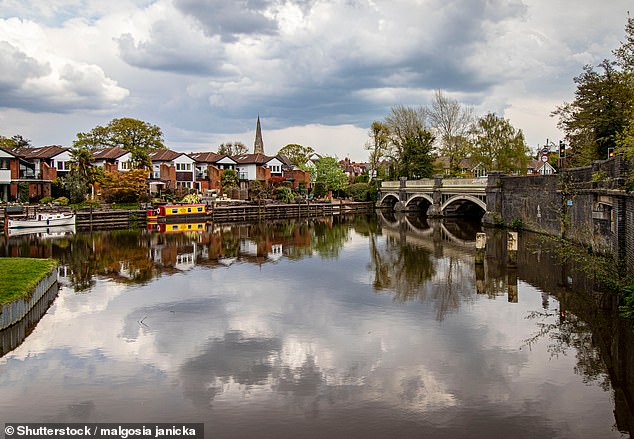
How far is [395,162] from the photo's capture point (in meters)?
88.7

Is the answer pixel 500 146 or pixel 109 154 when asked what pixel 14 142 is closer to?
pixel 109 154

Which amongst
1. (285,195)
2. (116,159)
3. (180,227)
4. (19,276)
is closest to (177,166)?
(116,159)

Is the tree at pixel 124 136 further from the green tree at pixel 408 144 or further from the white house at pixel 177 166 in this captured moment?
the green tree at pixel 408 144

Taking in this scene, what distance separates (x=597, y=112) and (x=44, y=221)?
53433 mm

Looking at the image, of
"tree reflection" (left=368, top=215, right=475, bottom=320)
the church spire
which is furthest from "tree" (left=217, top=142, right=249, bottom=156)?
"tree reflection" (left=368, top=215, right=475, bottom=320)

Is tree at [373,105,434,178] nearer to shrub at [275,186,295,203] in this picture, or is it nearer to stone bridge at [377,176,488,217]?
stone bridge at [377,176,488,217]

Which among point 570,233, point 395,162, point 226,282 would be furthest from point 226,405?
point 395,162

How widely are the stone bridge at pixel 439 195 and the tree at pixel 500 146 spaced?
7.35m

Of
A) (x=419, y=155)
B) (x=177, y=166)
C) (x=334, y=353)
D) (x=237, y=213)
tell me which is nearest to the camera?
(x=334, y=353)

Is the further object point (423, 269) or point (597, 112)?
point (597, 112)

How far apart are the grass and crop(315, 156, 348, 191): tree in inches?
2879

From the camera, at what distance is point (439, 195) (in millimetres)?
66500

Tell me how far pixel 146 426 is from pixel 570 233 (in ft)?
103

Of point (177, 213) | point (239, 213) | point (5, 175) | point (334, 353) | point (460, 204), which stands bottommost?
point (334, 353)
